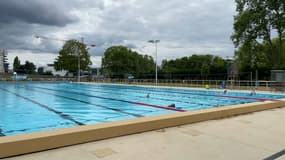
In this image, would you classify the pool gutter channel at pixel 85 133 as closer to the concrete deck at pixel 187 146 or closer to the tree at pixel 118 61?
the concrete deck at pixel 187 146

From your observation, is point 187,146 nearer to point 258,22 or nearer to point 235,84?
point 235,84

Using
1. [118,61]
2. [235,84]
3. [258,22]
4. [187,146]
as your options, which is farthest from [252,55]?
[118,61]

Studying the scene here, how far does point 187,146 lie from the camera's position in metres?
3.18

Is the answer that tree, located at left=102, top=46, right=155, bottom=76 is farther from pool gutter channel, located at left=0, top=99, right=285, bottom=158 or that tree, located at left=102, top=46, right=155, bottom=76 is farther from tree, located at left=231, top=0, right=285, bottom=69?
pool gutter channel, located at left=0, top=99, right=285, bottom=158

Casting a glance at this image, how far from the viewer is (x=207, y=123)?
4.78 m

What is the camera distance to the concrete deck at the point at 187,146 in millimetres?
2777

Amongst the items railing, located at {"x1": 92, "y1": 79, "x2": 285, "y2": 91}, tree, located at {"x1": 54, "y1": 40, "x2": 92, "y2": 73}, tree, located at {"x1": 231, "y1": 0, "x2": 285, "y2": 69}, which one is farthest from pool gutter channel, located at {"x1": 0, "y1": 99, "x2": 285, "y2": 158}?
tree, located at {"x1": 54, "y1": 40, "x2": 92, "y2": 73}

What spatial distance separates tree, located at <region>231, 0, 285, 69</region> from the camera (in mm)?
21278

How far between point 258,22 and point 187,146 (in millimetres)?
22755

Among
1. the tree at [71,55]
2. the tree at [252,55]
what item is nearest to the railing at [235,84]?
the tree at [252,55]

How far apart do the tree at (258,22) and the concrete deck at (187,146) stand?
20573 millimetres

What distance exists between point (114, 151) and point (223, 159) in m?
1.34

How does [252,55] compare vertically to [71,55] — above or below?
below

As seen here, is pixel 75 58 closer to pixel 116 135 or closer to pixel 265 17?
pixel 265 17
